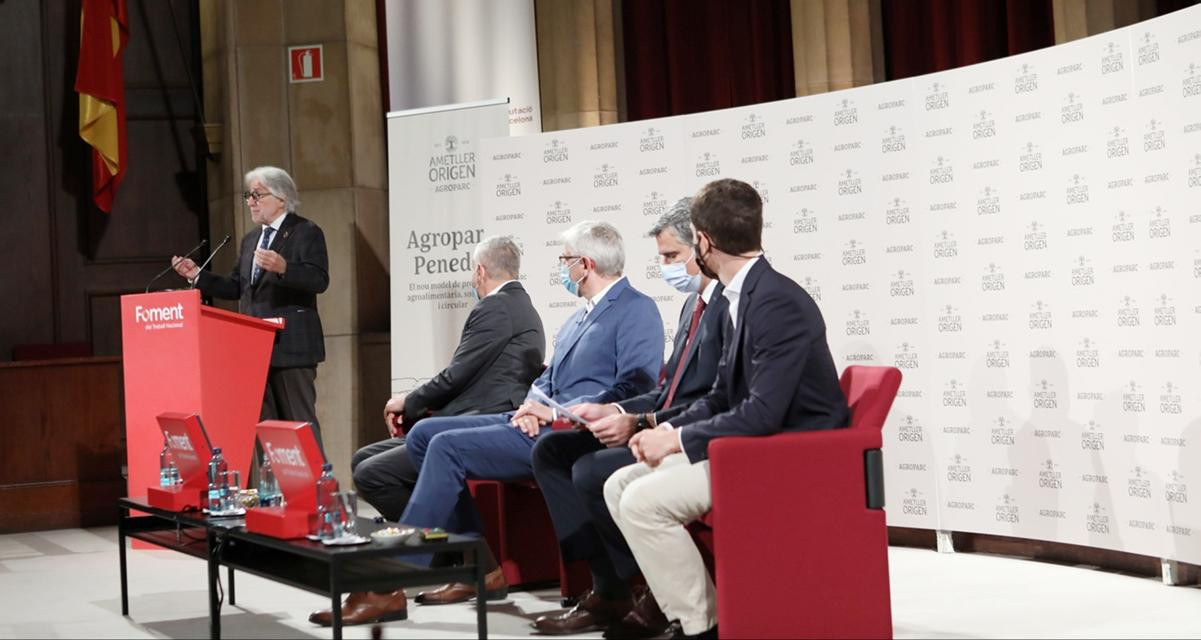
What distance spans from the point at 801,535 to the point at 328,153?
5.35 meters

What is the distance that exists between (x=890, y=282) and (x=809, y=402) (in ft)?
6.54

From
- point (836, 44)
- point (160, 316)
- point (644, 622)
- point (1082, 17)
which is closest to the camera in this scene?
point (644, 622)

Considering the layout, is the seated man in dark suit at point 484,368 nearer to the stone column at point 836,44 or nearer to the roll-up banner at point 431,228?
the roll-up banner at point 431,228

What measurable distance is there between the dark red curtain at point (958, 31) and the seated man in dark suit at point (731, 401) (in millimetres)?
4218

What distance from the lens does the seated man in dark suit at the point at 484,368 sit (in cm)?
496

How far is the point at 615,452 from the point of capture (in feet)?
13.2

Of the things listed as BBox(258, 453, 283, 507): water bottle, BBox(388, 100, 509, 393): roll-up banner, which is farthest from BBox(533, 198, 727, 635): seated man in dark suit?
BBox(388, 100, 509, 393): roll-up banner

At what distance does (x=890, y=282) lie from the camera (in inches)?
215

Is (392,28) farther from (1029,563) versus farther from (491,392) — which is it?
(1029,563)

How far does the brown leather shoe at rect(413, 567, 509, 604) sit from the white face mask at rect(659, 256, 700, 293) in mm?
1157

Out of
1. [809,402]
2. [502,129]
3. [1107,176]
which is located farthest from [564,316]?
[809,402]

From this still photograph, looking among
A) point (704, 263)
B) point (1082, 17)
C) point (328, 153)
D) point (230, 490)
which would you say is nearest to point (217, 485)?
point (230, 490)

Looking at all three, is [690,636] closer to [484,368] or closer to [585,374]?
[585,374]

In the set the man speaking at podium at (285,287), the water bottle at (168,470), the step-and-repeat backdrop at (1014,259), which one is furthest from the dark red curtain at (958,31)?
the water bottle at (168,470)
